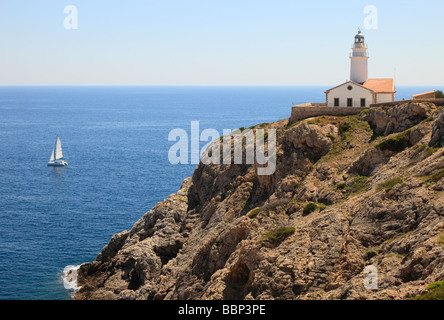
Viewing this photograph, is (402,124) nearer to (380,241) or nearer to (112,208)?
(380,241)

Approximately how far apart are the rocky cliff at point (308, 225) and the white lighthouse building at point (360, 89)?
5.88 m

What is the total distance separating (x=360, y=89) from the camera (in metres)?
68.1

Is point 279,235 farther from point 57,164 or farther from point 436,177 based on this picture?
point 57,164

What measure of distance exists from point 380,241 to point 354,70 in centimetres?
3852

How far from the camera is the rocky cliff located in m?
37.1

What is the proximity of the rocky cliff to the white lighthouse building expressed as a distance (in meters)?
5.88

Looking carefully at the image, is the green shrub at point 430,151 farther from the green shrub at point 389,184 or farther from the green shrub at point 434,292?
the green shrub at point 434,292

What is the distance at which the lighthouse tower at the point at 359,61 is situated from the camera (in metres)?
73.1

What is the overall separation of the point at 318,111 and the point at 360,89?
663cm

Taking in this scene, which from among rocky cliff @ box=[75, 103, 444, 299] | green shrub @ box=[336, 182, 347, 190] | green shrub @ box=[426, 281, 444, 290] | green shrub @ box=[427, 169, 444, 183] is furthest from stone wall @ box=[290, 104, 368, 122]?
green shrub @ box=[426, 281, 444, 290]

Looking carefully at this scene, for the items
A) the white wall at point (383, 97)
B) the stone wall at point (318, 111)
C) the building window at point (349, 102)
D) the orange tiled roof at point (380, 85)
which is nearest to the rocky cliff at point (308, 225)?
the stone wall at point (318, 111)

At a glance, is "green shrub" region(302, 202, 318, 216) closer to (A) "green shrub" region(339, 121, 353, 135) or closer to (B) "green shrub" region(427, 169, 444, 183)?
(B) "green shrub" region(427, 169, 444, 183)
